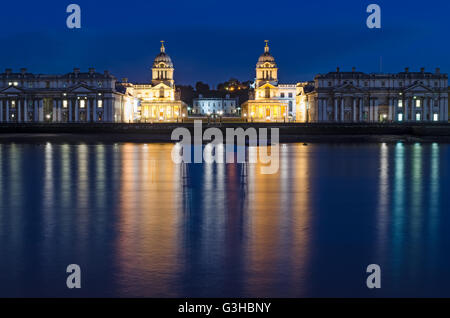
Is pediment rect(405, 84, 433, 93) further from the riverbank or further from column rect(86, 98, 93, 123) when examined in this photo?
column rect(86, 98, 93, 123)

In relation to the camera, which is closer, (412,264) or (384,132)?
(412,264)

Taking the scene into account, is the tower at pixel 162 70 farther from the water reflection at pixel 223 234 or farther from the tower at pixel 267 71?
the water reflection at pixel 223 234

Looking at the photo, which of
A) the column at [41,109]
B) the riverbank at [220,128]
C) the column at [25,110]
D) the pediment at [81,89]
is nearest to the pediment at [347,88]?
the riverbank at [220,128]

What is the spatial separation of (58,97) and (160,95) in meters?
28.4

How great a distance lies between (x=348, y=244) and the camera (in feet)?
43.7

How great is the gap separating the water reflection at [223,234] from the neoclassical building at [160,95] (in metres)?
113

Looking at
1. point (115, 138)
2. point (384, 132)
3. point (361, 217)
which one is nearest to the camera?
point (361, 217)

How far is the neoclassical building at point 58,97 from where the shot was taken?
12169cm

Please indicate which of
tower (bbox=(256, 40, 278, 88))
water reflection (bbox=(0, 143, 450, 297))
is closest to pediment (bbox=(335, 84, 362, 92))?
tower (bbox=(256, 40, 278, 88))

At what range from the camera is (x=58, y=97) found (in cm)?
12262

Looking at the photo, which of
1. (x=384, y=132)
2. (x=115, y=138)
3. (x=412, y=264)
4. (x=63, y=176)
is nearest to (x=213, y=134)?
(x=115, y=138)

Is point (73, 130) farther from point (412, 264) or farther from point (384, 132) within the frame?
point (412, 264)

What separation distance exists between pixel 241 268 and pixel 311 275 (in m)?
1.37

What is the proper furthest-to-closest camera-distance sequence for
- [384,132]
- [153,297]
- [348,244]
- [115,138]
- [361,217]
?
[384,132] → [115,138] → [361,217] → [348,244] → [153,297]
